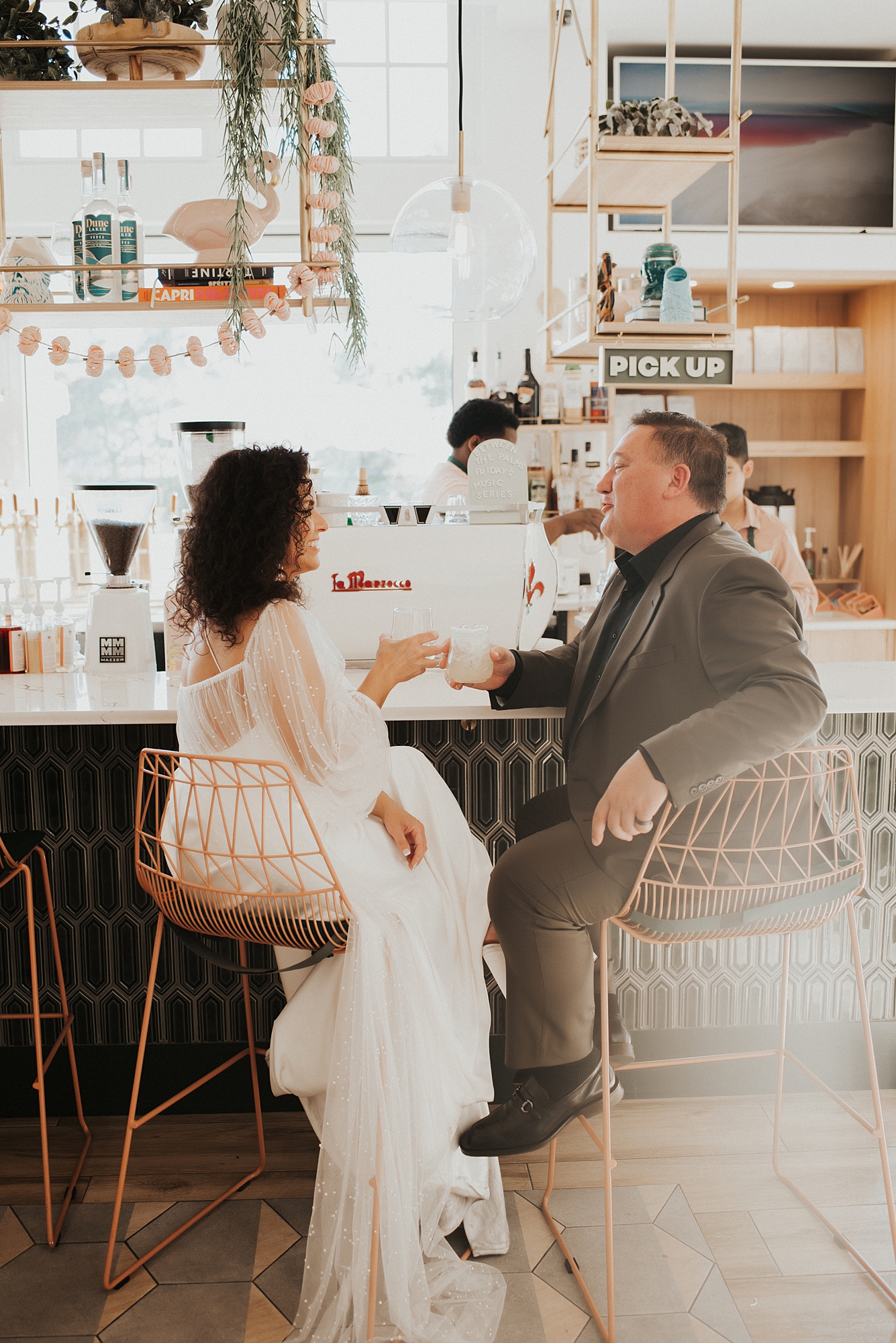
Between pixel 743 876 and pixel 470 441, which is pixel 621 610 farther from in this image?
pixel 470 441

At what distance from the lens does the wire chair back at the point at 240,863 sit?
5.73 feet

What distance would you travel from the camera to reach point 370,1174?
1752 millimetres

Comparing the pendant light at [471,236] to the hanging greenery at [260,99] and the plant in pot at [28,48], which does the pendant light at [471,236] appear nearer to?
the hanging greenery at [260,99]

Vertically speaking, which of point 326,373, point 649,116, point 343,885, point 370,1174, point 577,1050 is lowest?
point 370,1174

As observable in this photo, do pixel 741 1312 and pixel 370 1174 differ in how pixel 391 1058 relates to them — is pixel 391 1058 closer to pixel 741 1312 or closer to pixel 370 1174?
pixel 370 1174

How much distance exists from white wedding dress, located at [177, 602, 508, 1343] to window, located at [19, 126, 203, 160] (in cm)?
395

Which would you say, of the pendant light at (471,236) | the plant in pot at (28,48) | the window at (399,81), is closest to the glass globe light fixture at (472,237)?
the pendant light at (471,236)

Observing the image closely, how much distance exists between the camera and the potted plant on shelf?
103 inches

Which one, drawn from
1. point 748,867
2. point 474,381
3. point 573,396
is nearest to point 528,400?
point 573,396

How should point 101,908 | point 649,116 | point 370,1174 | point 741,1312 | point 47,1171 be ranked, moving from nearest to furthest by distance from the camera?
point 370,1174 → point 741,1312 → point 47,1171 → point 101,908 → point 649,116

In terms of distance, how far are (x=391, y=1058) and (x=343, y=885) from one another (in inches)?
11.6

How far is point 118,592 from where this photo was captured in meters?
2.71

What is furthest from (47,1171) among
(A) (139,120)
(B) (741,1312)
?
(A) (139,120)

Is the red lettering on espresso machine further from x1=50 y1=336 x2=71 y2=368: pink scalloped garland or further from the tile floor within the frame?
the tile floor
